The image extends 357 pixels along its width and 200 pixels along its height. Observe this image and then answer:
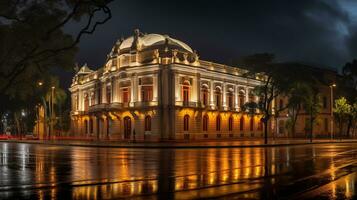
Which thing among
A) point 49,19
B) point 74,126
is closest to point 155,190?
point 49,19

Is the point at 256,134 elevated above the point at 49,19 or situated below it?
below

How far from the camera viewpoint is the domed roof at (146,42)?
66688mm

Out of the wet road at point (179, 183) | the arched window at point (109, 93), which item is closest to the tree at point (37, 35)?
the wet road at point (179, 183)

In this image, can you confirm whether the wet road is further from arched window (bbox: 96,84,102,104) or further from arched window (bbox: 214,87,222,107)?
arched window (bbox: 96,84,102,104)

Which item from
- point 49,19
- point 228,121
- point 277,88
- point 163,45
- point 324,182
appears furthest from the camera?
point 228,121

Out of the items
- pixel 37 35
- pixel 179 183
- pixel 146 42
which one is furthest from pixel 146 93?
pixel 179 183

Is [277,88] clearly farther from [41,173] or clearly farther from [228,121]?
[41,173]

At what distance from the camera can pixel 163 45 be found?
2606 inches

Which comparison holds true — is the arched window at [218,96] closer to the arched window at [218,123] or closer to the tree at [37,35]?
the arched window at [218,123]

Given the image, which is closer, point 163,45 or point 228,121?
point 163,45

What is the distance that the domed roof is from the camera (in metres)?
66.7

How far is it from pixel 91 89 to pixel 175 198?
7167cm

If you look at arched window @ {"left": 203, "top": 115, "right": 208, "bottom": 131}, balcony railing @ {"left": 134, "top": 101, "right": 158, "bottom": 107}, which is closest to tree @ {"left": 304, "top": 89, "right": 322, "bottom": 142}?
arched window @ {"left": 203, "top": 115, "right": 208, "bottom": 131}

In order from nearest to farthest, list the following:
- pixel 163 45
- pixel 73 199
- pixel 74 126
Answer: pixel 73 199 → pixel 163 45 → pixel 74 126
